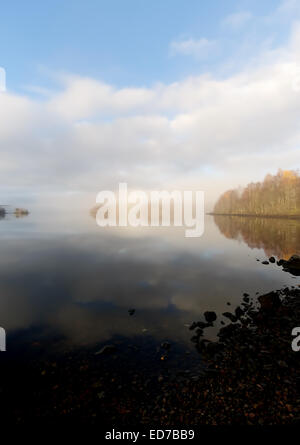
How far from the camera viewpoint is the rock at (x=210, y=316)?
15164 millimetres

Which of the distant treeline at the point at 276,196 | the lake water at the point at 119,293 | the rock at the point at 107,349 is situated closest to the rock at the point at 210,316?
the lake water at the point at 119,293

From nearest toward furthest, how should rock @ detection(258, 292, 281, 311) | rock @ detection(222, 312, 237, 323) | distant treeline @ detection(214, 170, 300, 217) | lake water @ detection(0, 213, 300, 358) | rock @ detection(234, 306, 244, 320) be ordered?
lake water @ detection(0, 213, 300, 358), rock @ detection(222, 312, 237, 323), rock @ detection(234, 306, 244, 320), rock @ detection(258, 292, 281, 311), distant treeline @ detection(214, 170, 300, 217)

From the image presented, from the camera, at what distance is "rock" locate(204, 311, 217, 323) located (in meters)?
15.2

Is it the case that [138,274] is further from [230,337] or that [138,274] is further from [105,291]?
[230,337]

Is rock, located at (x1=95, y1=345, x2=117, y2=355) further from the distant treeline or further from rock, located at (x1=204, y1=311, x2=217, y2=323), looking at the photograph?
the distant treeline

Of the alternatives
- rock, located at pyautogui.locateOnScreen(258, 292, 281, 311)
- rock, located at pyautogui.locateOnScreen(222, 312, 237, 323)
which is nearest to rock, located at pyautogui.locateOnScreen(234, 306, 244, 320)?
rock, located at pyautogui.locateOnScreen(222, 312, 237, 323)

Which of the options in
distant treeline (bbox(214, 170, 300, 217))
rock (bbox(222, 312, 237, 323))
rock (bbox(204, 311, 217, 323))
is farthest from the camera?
distant treeline (bbox(214, 170, 300, 217))

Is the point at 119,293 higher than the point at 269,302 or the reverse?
the reverse

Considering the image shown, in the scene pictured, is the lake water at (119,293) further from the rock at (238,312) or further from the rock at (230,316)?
the rock at (230,316)

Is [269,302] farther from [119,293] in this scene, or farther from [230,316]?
[119,293]

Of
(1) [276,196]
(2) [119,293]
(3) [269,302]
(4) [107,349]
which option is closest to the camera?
(4) [107,349]

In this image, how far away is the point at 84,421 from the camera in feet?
24.6

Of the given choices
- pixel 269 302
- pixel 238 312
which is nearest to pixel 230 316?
pixel 238 312

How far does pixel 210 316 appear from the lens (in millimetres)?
15375
